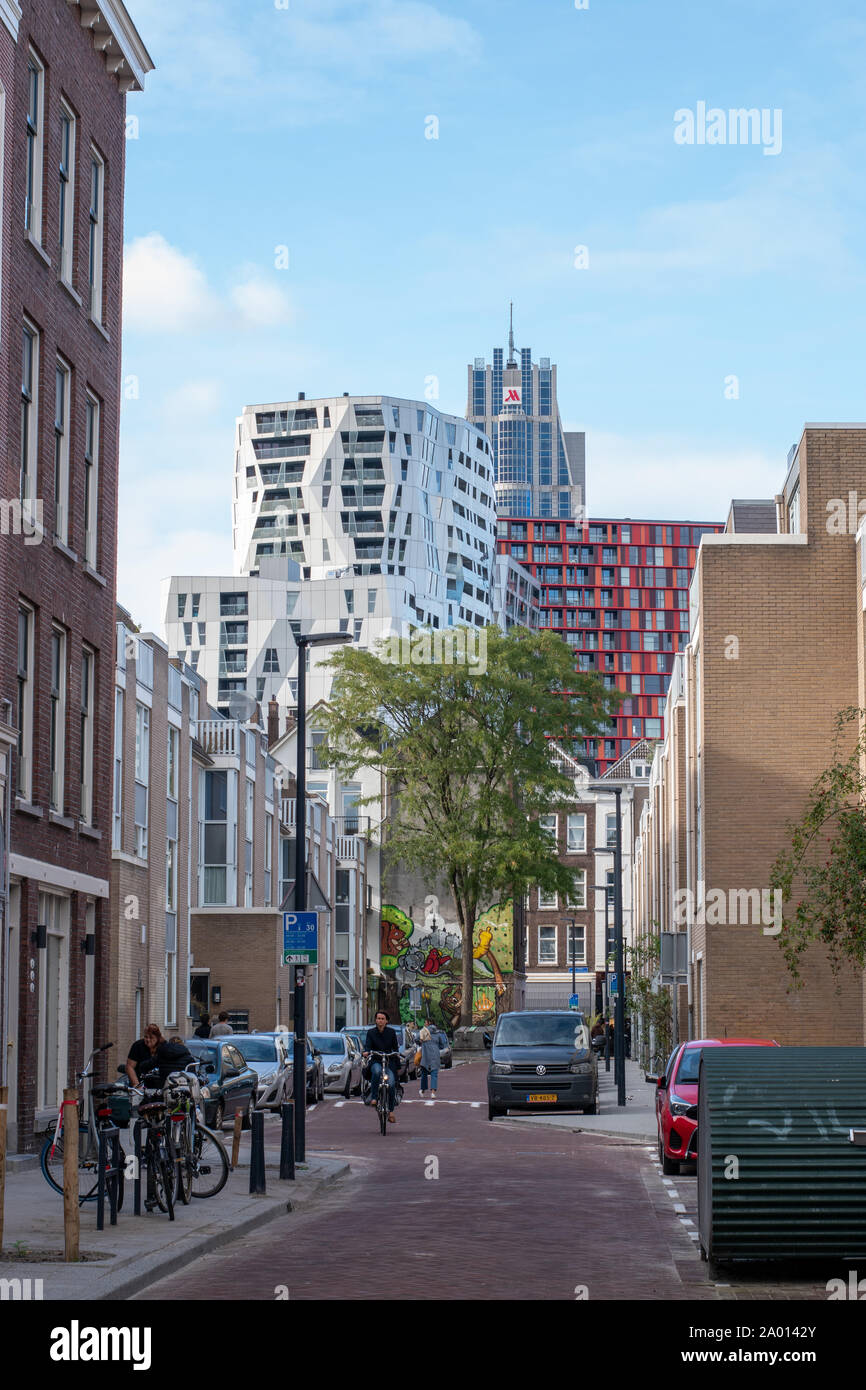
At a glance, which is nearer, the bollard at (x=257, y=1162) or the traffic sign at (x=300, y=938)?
A: the bollard at (x=257, y=1162)

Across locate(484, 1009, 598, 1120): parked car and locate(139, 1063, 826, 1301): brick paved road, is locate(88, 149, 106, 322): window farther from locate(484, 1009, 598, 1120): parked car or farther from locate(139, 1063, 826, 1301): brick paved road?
locate(484, 1009, 598, 1120): parked car

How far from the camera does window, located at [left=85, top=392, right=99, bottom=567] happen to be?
25625 millimetres

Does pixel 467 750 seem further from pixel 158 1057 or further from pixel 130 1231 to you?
pixel 130 1231

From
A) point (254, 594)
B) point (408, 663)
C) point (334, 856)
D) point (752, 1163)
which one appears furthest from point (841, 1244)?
point (254, 594)

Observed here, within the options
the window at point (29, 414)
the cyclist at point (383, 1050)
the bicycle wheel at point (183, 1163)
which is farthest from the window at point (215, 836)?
the bicycle wheel at point (183, 1163)

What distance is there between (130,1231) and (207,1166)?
10.3ft

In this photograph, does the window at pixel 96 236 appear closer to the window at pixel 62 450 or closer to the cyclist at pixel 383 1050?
the window at pixel 62 450

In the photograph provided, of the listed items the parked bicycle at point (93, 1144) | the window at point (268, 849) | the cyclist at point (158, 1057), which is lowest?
the parked bicycle at point (93, 1144)

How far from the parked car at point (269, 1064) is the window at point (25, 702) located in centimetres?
1191

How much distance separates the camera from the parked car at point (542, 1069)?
108 feet

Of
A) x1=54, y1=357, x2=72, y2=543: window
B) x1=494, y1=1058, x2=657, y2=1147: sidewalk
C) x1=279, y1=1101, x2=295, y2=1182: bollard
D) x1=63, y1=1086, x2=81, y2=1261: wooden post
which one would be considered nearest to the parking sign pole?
x1=279, y1=1101, x2=295, y2=1182: bollard
